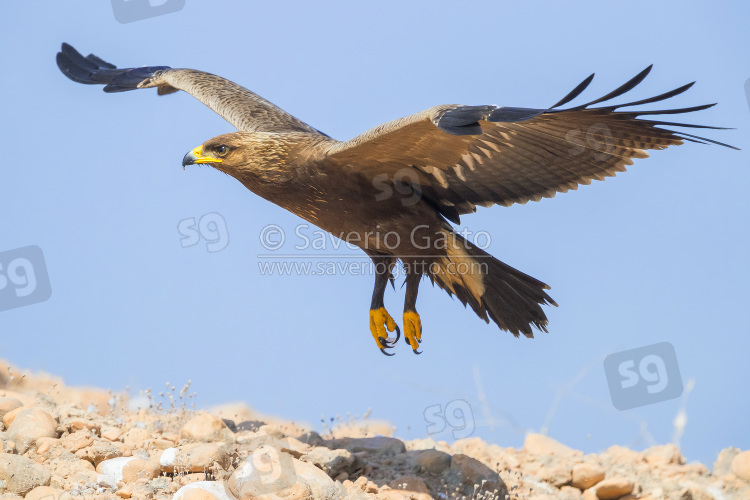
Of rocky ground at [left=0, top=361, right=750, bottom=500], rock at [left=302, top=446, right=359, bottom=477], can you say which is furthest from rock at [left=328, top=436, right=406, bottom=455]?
rock at [left=302, top=446, right=359, bottom=477]

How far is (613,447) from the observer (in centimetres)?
646

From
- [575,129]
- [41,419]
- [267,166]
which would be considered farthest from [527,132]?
[41,419]

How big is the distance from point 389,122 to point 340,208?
79 cm

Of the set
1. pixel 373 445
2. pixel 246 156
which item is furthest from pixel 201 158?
pixel 373 445

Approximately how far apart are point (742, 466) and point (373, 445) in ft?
9.46

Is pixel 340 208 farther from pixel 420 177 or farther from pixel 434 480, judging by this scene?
pixel 434 480

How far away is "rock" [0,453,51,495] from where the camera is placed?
13.4 feet

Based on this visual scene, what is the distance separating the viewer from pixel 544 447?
617cm

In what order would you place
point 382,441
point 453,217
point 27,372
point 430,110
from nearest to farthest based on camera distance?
1. point 430,110
2. point 453,217
3. point 382,441
4. point 27,372

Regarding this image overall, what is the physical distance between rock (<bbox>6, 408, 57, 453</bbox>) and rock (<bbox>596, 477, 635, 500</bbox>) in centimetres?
383

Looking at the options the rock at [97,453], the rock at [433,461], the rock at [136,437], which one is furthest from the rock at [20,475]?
the rock at [433,461]

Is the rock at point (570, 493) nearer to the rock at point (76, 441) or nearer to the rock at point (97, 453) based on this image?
the rock at point (97, 453)

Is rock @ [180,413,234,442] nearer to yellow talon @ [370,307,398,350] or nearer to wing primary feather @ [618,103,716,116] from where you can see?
yellow talon @ [370,307,398,350]

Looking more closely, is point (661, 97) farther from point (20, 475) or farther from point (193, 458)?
point (20, 475)
